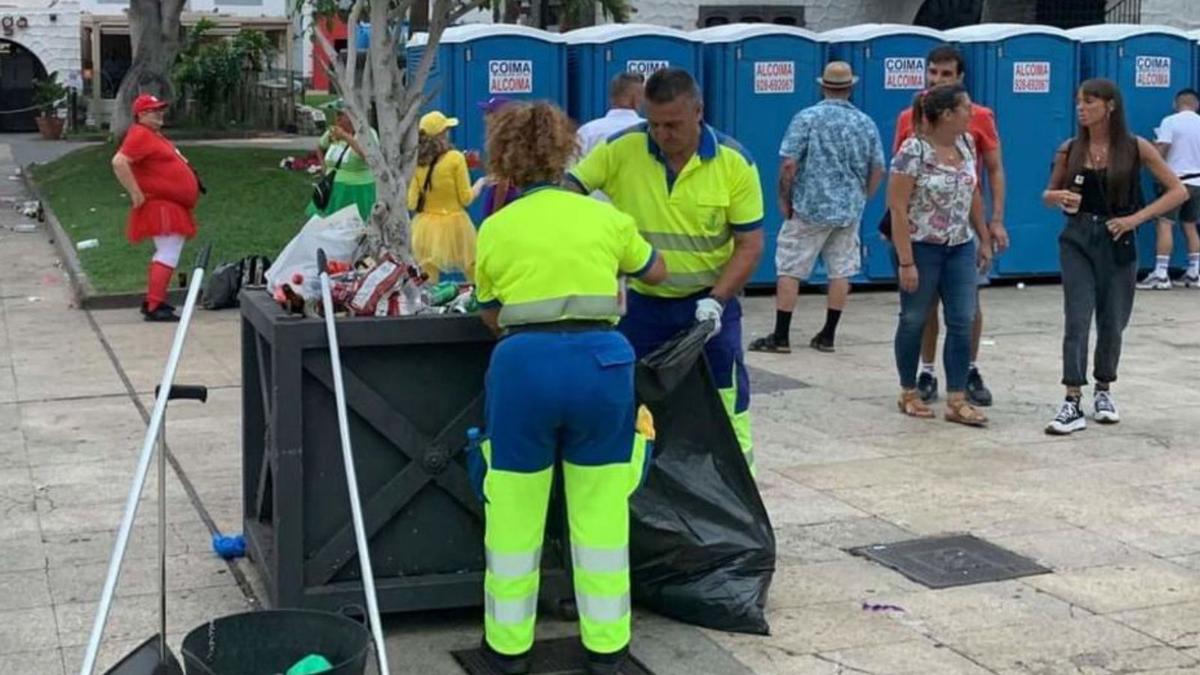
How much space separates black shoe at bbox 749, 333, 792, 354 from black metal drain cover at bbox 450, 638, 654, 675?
5512 millimetres

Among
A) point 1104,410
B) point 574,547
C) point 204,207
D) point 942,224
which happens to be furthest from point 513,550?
point 204,207

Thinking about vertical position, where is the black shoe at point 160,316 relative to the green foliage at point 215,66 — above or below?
below

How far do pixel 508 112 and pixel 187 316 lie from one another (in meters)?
1.17

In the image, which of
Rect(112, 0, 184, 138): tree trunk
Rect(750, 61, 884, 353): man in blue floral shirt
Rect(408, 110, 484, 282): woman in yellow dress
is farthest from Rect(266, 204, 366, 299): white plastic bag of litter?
Rect(112, 0, 184, 138): tree trunk

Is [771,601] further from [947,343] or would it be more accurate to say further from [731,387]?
[947,343]

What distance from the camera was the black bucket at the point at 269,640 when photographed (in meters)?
4.12

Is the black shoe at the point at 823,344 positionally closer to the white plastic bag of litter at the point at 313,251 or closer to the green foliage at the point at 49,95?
the white plastic bag of litter at the point at 313,251

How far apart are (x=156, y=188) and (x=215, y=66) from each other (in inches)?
979

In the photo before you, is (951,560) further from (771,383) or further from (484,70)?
(484,70)

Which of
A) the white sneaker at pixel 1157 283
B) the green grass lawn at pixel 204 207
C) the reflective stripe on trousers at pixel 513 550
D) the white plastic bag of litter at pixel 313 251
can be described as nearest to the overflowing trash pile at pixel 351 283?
the white plastic bag of litter at pixel 313 251

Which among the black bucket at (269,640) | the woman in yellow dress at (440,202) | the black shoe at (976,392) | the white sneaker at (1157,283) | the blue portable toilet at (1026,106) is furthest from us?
the white sneaker at (1157,283)

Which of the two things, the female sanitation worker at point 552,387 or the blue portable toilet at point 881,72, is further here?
the blue portable toilet at point 881,72

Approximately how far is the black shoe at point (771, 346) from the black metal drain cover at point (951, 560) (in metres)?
4.23

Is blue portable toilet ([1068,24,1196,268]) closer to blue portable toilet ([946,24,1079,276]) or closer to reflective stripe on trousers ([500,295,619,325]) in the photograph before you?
blue portable toilet ([946,24,1079,276])
